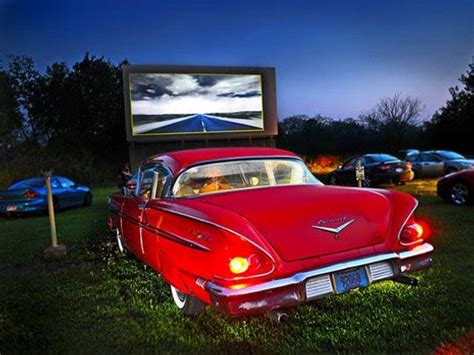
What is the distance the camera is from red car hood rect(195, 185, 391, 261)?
9.10 feet

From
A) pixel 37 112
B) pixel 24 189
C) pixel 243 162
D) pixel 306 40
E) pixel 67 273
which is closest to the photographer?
pixel 306 40

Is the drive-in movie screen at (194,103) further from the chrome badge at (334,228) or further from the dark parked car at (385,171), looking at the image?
the chrome badge at (334,228)

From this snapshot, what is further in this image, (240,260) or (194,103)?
(194,103)

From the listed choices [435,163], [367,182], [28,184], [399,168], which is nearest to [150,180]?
[28,184]

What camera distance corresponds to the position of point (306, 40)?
2.82 meters

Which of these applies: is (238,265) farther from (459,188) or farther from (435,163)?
(435,163)

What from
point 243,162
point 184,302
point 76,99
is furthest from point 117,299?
point 76,99

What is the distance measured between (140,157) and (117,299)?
429 inches

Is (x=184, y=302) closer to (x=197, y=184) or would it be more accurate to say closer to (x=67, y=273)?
(x=197, y=184)

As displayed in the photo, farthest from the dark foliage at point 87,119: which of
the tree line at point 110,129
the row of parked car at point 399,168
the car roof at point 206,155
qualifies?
the car roof at point 206,155

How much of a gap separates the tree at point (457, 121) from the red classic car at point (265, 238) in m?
29.4

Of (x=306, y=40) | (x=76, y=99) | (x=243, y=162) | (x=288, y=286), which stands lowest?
(x=288, y=286)

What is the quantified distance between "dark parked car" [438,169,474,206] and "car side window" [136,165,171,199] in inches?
273

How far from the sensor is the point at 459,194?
8781mm
